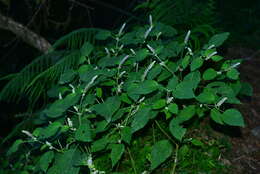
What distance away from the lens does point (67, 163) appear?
4.90ft

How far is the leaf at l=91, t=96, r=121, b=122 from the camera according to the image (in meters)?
1.48

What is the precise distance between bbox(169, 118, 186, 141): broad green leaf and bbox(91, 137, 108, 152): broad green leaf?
0.34 meters

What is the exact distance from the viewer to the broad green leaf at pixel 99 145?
1.55 metres

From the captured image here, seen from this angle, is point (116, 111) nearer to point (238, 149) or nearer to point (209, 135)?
point (209, 135)

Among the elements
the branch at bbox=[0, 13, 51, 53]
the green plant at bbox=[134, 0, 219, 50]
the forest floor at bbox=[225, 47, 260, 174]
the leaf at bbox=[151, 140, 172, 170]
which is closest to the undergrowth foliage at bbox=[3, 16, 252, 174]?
the leaf at bbox=[151, 140, 172, 170]

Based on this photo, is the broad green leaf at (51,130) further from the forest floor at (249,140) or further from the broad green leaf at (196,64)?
the forest floor at (249,140)

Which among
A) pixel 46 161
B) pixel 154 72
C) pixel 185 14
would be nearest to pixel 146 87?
pixel 154 72

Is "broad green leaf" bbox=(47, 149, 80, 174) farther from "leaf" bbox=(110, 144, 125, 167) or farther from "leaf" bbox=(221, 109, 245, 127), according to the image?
"leaf" bbox=(221, 109, 245, 127)

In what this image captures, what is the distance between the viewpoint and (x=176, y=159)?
1619mm

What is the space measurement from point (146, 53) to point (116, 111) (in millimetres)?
346

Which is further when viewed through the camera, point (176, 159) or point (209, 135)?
point (209, 135)

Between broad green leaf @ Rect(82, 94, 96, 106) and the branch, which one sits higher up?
the branch

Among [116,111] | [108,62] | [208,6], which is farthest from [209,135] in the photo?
[208,6]

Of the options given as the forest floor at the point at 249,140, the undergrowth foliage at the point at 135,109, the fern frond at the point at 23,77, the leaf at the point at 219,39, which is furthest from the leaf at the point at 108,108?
the fern frond at the point at 23,77
